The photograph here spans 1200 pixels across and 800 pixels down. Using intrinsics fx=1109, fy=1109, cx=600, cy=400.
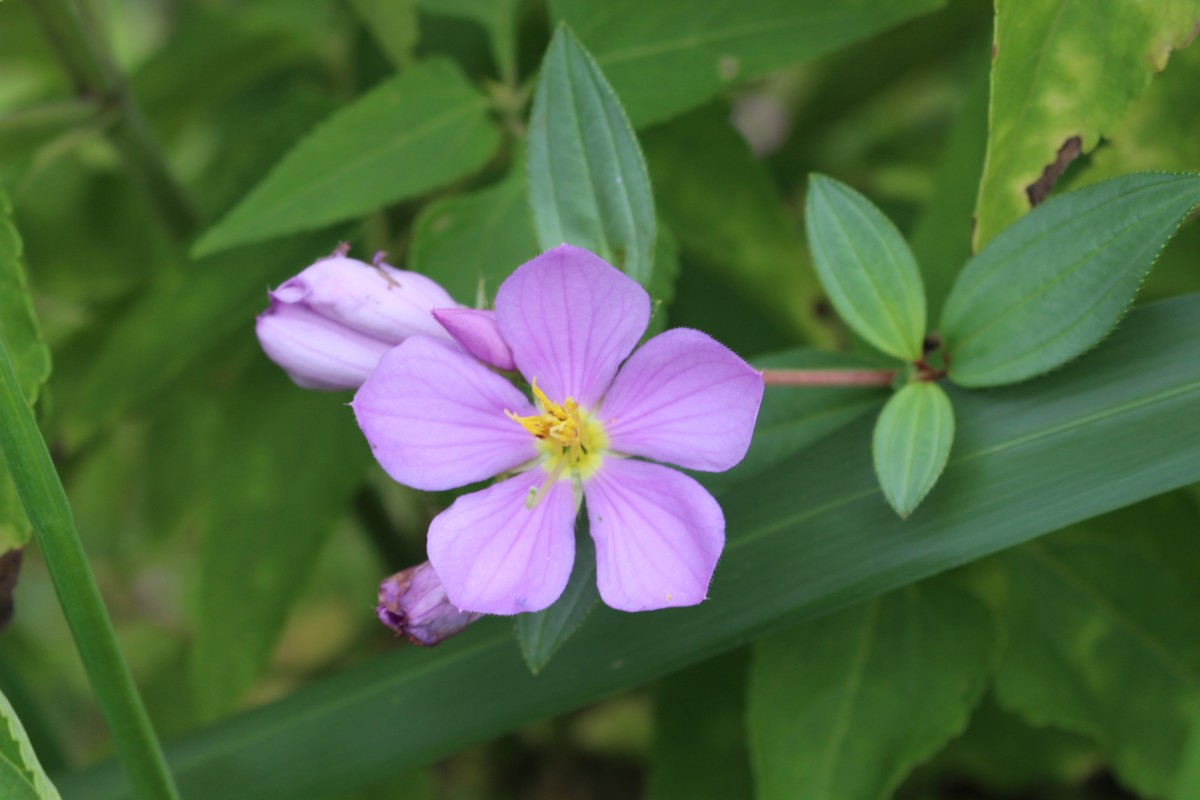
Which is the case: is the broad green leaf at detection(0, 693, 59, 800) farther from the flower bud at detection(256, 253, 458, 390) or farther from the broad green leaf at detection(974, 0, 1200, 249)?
the broad green leaf at detection(974, 0, 1200, 249)

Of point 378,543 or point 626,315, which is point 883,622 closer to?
point 626,315

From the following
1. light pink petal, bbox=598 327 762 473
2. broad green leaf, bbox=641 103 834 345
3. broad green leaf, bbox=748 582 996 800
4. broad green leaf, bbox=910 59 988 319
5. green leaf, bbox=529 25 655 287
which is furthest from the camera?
broad green leaf, bbox=641 103 834 345

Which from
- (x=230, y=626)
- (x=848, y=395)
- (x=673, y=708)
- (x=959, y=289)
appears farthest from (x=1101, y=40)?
(x=230, y=626)

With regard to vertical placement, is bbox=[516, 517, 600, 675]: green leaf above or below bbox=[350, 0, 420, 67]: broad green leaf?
below

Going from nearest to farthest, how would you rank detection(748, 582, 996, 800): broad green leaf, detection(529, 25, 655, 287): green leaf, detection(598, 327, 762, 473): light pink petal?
detection(598, 327, 762, 473): light pink petal
detection(529, 25, 655, 287): green leaf
detection(748, 582, 996, 800): broad green leaf

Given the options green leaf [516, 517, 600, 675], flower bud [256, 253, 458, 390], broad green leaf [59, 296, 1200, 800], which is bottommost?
broad green leaf [59, 296, 1200, 800]

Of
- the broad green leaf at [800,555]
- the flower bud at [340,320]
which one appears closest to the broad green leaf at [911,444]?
the broad green leaf at [800,555]

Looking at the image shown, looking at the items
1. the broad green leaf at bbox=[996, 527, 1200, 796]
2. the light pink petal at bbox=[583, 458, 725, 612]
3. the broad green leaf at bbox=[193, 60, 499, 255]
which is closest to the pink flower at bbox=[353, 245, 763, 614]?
the light pink petal at bbox=[583, 458, 725, 612]
